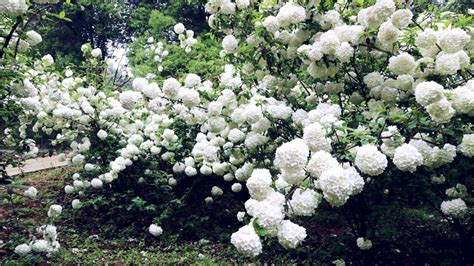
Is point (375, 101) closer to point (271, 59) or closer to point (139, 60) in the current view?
point (271, 59)

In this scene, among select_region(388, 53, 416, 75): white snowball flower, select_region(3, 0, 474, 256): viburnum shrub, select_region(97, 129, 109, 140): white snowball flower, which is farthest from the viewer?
select_region(97, 129, 109, 140): white snowball flower

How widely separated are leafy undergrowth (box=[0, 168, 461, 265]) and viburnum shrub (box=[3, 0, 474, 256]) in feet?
1.01

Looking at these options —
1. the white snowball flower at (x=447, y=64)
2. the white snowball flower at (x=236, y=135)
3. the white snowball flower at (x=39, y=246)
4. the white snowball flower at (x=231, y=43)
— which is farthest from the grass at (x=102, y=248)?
the white snowball flower at (x=447, y=64)

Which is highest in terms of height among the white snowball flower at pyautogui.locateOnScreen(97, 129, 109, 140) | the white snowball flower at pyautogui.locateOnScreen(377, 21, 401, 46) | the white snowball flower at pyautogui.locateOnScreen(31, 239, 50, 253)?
the white snowball flower at pyautogui.locateOnScreen(377, 21, 401, 46)

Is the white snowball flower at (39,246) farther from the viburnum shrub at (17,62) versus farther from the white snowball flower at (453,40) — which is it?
the white snowball flower at (453,40)

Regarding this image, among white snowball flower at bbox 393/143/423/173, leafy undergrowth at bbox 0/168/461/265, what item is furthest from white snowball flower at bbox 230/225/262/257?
leafy undergrowth at bbox 0/168/461/265

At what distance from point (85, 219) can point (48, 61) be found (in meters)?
2.33

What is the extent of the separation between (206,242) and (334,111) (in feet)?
8.90

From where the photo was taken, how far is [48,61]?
4824 millimetres

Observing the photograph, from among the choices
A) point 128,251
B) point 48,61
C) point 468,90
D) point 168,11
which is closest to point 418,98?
point 468,90

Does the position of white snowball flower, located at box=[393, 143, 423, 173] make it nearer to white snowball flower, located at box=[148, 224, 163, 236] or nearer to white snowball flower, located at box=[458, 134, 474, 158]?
white snowball flower, located at box=[458, 134, 474, 158]

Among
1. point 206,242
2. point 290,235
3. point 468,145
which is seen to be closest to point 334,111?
point 468,145

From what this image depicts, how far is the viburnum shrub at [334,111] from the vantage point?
6.72 feet

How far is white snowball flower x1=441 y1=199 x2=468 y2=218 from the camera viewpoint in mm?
2633
